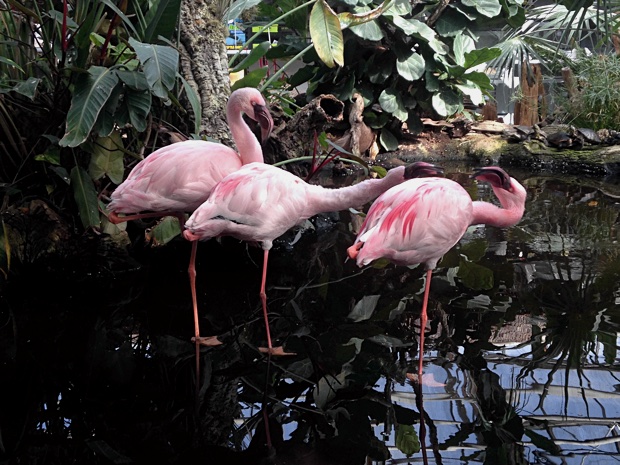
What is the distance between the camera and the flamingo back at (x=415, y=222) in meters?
2.51

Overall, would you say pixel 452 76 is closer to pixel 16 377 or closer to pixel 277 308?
pixel 277 308

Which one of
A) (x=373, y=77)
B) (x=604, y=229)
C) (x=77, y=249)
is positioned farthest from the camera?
(x=373, y=77)

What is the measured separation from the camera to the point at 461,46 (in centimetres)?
878

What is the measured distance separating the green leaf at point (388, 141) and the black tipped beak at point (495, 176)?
625 cm

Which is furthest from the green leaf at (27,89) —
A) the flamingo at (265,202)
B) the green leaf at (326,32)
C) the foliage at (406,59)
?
the foliage at (406,59)

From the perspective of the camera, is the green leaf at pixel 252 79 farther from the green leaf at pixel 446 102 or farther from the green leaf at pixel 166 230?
the green leaf at pixel 446 102

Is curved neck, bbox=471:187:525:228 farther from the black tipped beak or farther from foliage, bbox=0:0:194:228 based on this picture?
foliage, bbox=0:0:194:228

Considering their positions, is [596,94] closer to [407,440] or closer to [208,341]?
[208,341]

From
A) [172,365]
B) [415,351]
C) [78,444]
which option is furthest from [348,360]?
[78,444]

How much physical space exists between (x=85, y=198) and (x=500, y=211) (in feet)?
7.10

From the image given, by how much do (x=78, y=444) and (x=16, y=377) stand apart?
0.65 metres

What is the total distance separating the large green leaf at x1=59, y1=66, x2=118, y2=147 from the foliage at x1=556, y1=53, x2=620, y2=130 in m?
6.87

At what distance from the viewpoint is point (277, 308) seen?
127 inches

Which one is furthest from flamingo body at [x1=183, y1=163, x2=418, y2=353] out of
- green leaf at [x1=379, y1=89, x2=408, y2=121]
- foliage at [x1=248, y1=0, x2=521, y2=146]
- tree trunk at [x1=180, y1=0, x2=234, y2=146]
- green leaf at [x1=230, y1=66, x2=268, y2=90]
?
green leaf at [x1=379, y1=89, x2=408, y2=121]
